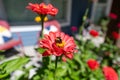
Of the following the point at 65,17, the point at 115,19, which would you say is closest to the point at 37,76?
the point at 115,19

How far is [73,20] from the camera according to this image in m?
4.52

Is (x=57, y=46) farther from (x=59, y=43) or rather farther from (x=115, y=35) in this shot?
(x=115, y=35)

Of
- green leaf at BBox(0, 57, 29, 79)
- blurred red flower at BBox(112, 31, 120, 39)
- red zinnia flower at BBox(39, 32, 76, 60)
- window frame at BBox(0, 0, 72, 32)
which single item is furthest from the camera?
window frame at BBox(0, 0, 72, 32)

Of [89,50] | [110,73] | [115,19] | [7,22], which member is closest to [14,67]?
[110,73]

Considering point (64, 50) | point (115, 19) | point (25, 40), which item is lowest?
point (25, 40)

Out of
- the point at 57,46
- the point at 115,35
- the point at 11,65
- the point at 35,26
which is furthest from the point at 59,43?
the point at 35,26

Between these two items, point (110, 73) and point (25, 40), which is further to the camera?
point (25, 40)

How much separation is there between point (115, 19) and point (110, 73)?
62.2 inches

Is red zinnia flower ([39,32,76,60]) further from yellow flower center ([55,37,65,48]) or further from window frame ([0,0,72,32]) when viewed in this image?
window frame ([0,0,72,32])

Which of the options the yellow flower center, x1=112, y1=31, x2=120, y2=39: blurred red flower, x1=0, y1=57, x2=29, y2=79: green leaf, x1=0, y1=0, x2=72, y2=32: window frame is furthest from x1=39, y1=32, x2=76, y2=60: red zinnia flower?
x1=0, y1=0, x2=72, y2=32: window frame

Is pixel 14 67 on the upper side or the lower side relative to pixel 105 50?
upper

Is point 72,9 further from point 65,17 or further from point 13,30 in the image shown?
point 13,30

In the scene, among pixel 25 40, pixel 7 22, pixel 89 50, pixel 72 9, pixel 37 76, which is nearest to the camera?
pixel 37 76

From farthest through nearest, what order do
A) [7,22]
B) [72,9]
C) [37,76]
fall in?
[72,9] → [7,22] → [37,76]
